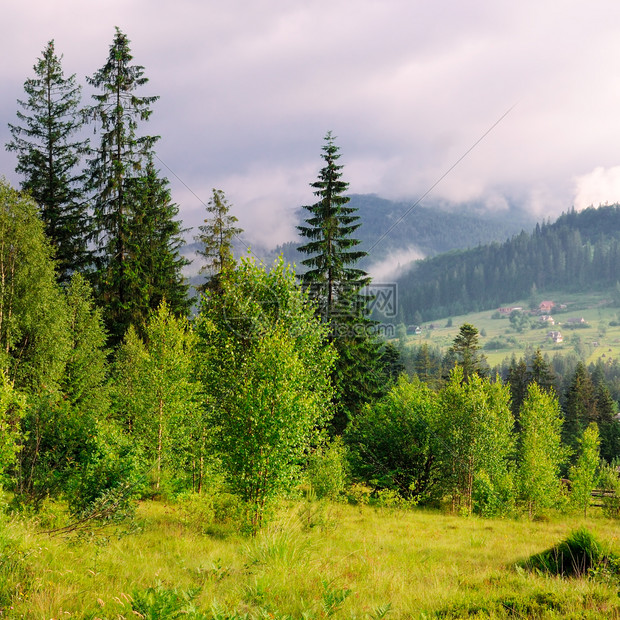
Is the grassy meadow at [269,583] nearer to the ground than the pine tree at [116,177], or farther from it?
nearer to the ground

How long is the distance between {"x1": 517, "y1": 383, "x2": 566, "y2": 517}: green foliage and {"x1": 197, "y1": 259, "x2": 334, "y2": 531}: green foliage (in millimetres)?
31973

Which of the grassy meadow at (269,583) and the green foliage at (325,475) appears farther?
the green foliage at (325,475)

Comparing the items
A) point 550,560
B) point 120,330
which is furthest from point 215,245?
point 550,560

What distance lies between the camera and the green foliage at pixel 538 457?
3928cm

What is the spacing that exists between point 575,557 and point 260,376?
953 cm

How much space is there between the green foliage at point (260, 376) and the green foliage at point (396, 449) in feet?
63.3

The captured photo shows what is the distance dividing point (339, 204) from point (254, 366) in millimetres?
21971

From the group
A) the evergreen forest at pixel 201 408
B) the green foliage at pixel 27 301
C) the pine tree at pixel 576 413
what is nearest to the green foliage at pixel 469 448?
the evergreen forest at pixel 201 408

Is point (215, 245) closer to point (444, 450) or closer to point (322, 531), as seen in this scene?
point (444, 450)

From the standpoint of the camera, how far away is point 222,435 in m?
15.1

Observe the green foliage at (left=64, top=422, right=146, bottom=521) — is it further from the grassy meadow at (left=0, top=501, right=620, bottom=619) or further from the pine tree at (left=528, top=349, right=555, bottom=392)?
the pine tree at (left=528, top=349, right=555, bottom=392)

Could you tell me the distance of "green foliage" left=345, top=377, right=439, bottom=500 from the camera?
33.7 metres

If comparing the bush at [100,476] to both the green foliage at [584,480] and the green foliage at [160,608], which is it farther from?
the green foliage at [584,480]

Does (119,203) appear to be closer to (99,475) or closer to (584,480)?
(99,475)
